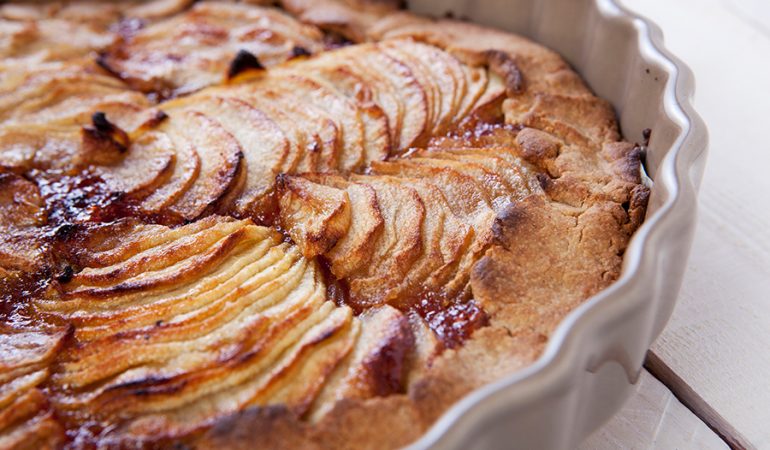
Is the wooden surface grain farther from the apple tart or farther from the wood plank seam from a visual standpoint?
the apple tart

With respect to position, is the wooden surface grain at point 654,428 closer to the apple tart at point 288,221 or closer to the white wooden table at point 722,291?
the white wooden table at point 722,291

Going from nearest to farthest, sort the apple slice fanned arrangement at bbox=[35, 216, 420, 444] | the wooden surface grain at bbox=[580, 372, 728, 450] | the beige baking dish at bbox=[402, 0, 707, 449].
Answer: the beige baking dish at bbox=[402, 0, 707, 449] < the apple slice fanned arrangement at bbox=[35, 216, 420, 444] < the wooden surface grain at bbox=[580, 372, 728, 450]

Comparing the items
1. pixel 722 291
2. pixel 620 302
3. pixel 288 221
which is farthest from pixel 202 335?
pixel 722 291

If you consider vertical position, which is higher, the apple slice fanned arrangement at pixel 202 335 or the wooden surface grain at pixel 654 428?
the apple slice fanned arrangement at pixel 202 335

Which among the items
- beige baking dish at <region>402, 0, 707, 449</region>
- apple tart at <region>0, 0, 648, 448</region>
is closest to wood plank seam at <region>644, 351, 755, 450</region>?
beige baking dish at <region>402, 0, 707, 449</region>

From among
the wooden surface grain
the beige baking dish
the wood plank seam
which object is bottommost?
the wooden surface grain

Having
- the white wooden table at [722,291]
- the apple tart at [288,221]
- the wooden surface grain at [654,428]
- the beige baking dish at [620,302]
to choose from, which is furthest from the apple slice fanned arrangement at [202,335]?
the white wooden table at [722,291]
